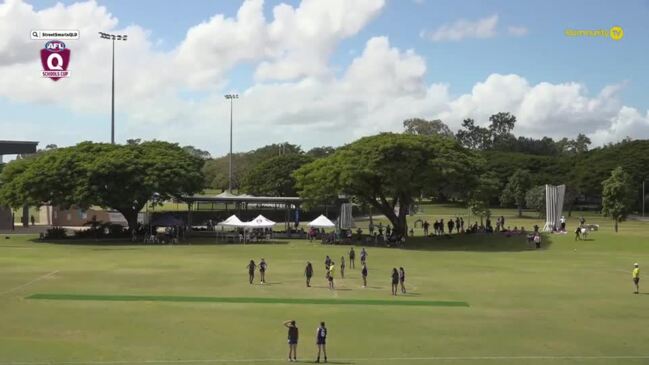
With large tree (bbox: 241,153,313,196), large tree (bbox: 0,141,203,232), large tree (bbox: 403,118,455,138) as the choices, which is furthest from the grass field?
large tree (bbox: 403,118,455,138)

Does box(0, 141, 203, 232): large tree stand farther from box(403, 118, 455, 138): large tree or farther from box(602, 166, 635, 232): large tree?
box(403, 118, 455, 138): large tree

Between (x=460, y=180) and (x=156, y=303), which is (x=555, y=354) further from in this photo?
(x=460, y=180)

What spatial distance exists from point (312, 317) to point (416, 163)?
120ft

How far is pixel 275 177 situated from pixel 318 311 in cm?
8481

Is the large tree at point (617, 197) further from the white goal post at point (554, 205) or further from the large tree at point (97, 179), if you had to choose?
the large tree at point (97, 179)

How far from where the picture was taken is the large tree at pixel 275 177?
110 metres

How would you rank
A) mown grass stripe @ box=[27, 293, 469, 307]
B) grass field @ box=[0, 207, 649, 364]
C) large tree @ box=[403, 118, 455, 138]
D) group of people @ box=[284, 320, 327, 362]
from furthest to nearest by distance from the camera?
large tree @ box=[403, 118, 455, 138], mown grass stripe @ box=[27, 293, 469, 307], grass field @ box=[0, 207, 649, 364], group of people @ box=[284, 320, 327, 362]

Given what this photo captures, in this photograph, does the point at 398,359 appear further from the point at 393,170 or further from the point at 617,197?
the point at 617,197

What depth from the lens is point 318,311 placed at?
26625 mm

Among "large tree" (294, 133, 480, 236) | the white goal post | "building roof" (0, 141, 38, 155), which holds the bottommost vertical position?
the white goal post

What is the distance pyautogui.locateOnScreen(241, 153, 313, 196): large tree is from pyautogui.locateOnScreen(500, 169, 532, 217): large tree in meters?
36.2

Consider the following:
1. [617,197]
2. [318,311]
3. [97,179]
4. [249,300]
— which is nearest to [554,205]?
[617,197]

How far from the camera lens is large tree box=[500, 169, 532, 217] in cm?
11044

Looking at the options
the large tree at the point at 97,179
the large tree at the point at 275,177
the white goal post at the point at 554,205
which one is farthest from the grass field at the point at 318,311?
the large tree at the point at 275,177
